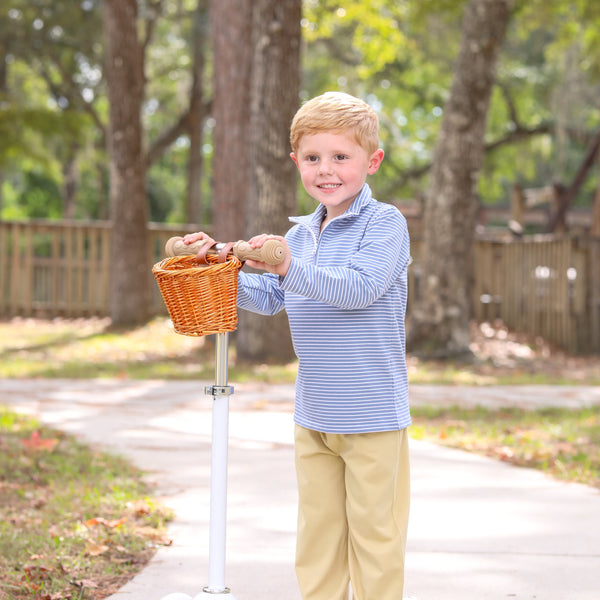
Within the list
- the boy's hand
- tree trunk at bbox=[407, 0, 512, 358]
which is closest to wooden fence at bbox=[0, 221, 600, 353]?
tree trunk at bbox=[407, 0, 512, 358]

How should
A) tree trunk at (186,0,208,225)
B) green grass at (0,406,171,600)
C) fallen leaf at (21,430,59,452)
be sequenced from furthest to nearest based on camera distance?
tree trunk at (186,0,208,225) < fallen leaf at (21,430,59,452) < green grass at (0,406,171,600)

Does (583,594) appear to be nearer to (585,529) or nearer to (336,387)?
(585,529)

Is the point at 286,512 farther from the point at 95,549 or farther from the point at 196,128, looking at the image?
the point at 196,128

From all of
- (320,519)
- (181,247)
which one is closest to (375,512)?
(320,519)

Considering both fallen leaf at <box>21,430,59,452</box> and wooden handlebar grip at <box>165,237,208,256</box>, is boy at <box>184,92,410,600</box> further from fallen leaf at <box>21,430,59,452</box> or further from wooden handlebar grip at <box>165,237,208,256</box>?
fallen leaf at <box>21,430,59,452</box>

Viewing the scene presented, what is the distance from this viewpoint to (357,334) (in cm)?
260

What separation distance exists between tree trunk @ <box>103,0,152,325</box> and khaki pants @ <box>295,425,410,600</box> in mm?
11890

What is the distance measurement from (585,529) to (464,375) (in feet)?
19.1

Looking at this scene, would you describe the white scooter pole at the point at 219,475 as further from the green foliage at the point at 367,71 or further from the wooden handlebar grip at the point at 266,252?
the green foliage at the point at 367,71

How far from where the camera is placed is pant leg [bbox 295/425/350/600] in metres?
2.67

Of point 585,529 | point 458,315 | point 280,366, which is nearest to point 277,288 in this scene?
point 585,529

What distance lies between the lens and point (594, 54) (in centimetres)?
1706

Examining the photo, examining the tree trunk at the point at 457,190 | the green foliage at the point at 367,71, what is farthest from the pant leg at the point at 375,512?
the green foliage at the point at 367,71

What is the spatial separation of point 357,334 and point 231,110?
362 inches
